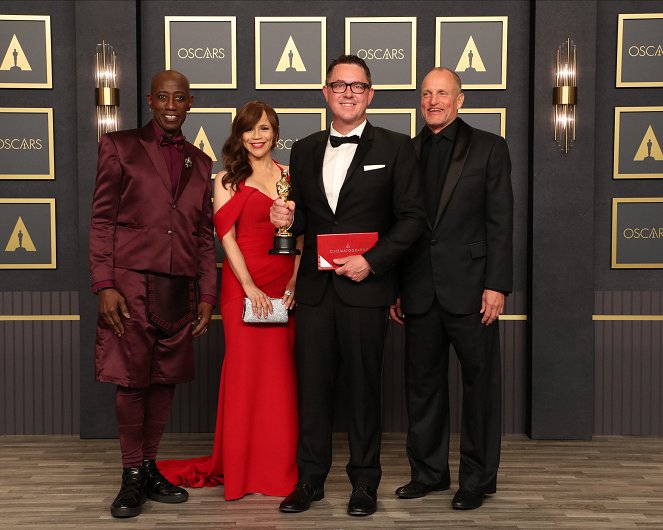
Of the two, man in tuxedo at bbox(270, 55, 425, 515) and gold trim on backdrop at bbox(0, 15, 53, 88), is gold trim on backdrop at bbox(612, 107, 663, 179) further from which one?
gold trim on backdrop at bbox(0, 15, 53, 88)

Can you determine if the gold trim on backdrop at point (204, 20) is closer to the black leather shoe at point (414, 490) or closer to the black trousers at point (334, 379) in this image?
the black trousers at point (334, 379)

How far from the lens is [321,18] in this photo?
4.75m

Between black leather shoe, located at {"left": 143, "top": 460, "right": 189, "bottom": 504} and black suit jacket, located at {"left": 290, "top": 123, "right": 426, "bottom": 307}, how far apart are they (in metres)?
1.06

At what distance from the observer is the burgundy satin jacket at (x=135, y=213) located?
3359 millimetres

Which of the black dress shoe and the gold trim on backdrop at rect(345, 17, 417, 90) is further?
the gold trim on backdrop at rect(345, 17, 417, 90)

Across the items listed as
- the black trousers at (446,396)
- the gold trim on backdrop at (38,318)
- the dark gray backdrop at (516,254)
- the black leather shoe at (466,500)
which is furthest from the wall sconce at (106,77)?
the black leather shoe at (466,500)

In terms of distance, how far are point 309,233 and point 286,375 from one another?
714mm

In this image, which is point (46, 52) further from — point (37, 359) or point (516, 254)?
point (516, 254)

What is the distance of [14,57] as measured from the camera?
4738 mm

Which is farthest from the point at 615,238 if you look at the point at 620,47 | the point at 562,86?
the point at 620,47

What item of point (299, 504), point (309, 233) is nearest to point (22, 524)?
point (299, 504)

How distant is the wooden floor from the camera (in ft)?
10.8

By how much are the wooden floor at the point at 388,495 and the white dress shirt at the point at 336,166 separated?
1.35 meters

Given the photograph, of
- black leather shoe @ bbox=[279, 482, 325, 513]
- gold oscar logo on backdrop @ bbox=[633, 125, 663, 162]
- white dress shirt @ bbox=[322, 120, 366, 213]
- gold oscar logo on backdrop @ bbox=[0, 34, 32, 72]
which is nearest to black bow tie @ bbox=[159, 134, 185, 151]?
white dress shirt @ bbox=[322, 120, 366, 213]
